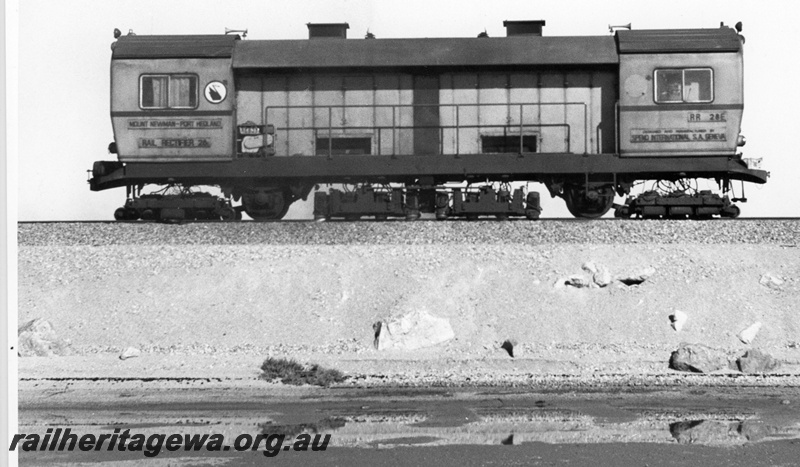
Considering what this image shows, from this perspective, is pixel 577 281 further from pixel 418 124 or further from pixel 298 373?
pixel 418 124

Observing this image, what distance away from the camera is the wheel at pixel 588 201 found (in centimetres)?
1490

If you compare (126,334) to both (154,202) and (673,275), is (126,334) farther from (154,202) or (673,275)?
(673,275)

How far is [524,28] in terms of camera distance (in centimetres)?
1558

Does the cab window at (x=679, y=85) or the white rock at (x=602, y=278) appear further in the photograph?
the cab window at (x=679, y=85)

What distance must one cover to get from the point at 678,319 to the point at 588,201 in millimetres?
4660

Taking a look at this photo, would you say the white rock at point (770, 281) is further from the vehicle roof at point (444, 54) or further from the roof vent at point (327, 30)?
the roof vent at point (327, 30)

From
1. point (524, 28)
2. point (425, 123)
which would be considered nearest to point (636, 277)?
point (425, 123)

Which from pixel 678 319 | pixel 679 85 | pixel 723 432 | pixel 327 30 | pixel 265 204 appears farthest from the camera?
pixel 327 30

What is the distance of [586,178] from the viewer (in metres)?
14.7

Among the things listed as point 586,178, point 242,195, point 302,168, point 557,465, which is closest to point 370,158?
point 302,168

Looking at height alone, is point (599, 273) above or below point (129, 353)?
above

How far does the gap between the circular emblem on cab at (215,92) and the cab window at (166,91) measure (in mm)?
225

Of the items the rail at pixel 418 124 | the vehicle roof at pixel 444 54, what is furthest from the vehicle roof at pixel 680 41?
the rail at pixel 418 124

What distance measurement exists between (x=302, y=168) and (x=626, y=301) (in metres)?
6.10
